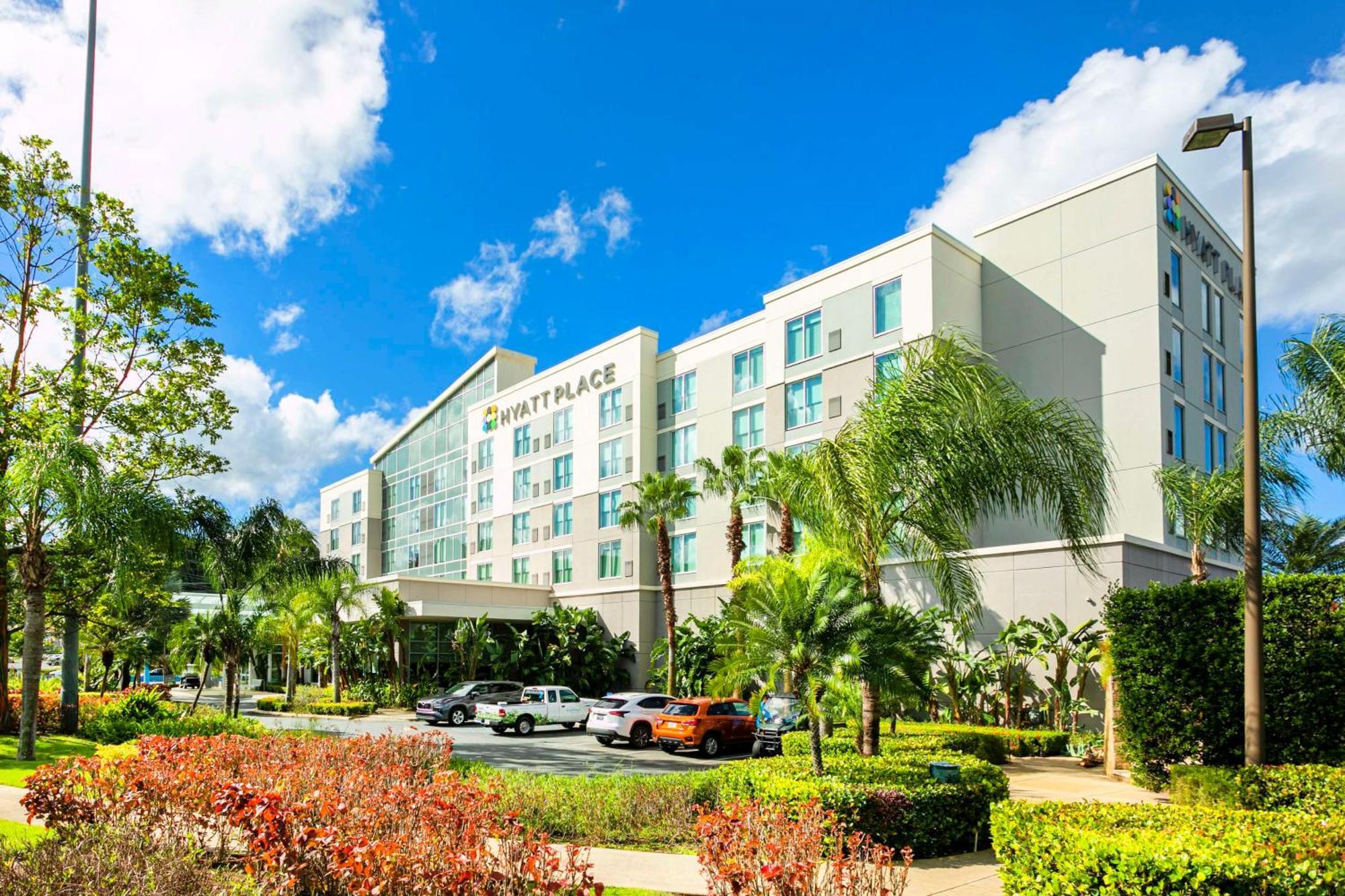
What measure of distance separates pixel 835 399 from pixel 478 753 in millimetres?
17722

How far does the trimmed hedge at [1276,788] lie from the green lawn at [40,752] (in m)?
16.9

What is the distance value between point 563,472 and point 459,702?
53.2ft

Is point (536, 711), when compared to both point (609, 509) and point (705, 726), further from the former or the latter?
point (609, 509)

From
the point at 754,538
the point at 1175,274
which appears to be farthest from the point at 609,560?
the point at 1175,274

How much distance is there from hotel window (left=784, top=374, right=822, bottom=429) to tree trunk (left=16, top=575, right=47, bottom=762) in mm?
24568

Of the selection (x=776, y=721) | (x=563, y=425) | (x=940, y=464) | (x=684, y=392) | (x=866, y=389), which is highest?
(x=684, y=392)

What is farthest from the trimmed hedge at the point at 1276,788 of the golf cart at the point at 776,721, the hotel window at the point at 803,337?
the hotel window at the point at 803,337

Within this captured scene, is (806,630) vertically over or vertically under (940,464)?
under

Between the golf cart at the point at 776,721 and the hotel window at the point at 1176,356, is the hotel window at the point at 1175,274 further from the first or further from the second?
the golf cart at the point at 776,721

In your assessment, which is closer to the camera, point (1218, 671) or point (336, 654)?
point (1218, 671)

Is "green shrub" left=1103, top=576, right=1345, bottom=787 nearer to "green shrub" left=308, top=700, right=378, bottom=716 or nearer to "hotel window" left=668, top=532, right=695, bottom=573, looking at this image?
"hotel window" left=668, top=532, right=695, bottom=573

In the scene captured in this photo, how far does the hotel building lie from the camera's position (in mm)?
28125

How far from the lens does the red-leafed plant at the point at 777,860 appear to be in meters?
5.95

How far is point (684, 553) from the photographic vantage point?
133 feet
